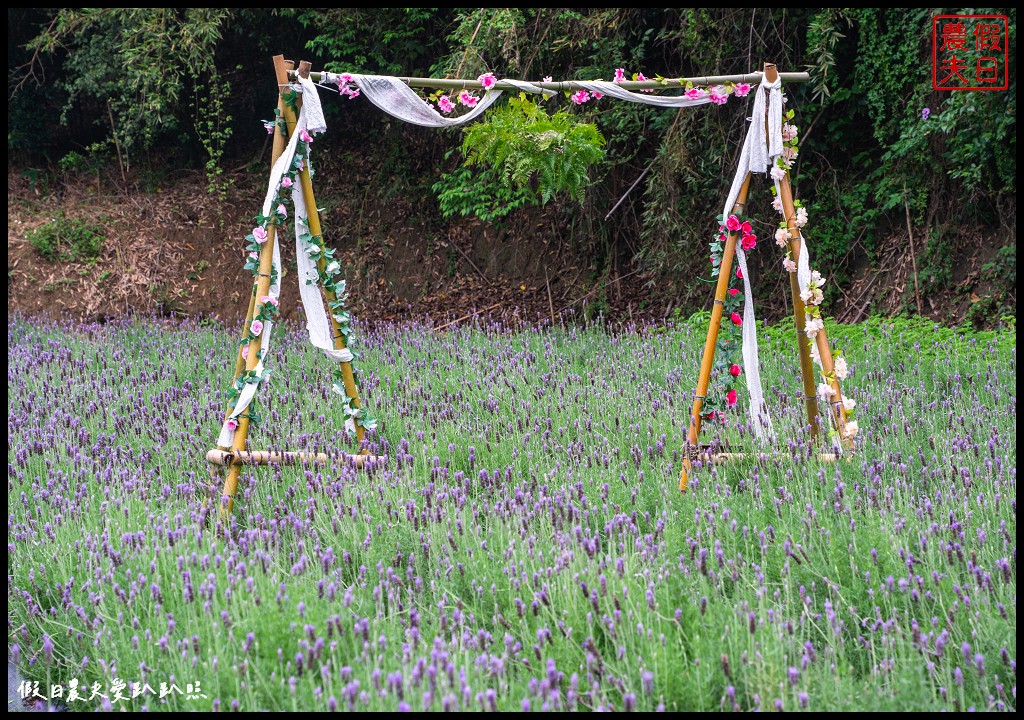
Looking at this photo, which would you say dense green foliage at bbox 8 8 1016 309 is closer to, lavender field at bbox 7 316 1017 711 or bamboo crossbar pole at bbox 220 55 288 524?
lavender field at bbox 7 316 1017 711

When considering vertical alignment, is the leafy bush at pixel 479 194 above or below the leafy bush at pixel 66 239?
above

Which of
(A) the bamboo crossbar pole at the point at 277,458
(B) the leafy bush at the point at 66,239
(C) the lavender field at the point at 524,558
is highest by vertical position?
(B) the leafy bush at the point at 66,239

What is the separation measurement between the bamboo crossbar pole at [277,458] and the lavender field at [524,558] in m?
0.10

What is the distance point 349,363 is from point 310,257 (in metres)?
0.50

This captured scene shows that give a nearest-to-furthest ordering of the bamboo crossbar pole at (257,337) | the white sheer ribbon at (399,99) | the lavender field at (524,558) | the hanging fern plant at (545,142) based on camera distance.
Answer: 1. the lavender field at (524,558)
2. the bamboo crossbar pole at (257,337)
3. the white sheer ribbon at (399,99)
4. the hanging fern plant at (545,142)

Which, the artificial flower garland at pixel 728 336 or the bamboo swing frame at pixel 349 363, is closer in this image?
the bamboo swing frame at pixel 349 363

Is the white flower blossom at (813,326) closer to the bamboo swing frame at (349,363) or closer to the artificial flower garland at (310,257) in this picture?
the bamboo swing frame at (349,363)

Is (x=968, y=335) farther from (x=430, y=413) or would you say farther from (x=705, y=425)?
(x=430, y=413)

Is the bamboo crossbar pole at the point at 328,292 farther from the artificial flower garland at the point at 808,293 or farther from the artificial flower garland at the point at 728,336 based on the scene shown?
the artificial flower garland at the point at 808,293

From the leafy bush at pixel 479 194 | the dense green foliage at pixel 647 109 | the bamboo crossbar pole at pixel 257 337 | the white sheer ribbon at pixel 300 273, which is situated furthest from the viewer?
the leafy bush at pixel 479 194

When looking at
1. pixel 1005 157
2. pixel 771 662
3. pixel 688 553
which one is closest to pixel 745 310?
pixel 688 553

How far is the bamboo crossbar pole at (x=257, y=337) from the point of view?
3418mm

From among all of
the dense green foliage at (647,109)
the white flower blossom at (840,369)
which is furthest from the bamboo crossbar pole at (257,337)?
the dense green foliage at (647,109)

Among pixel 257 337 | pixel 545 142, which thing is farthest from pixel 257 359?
pixel 545 142
